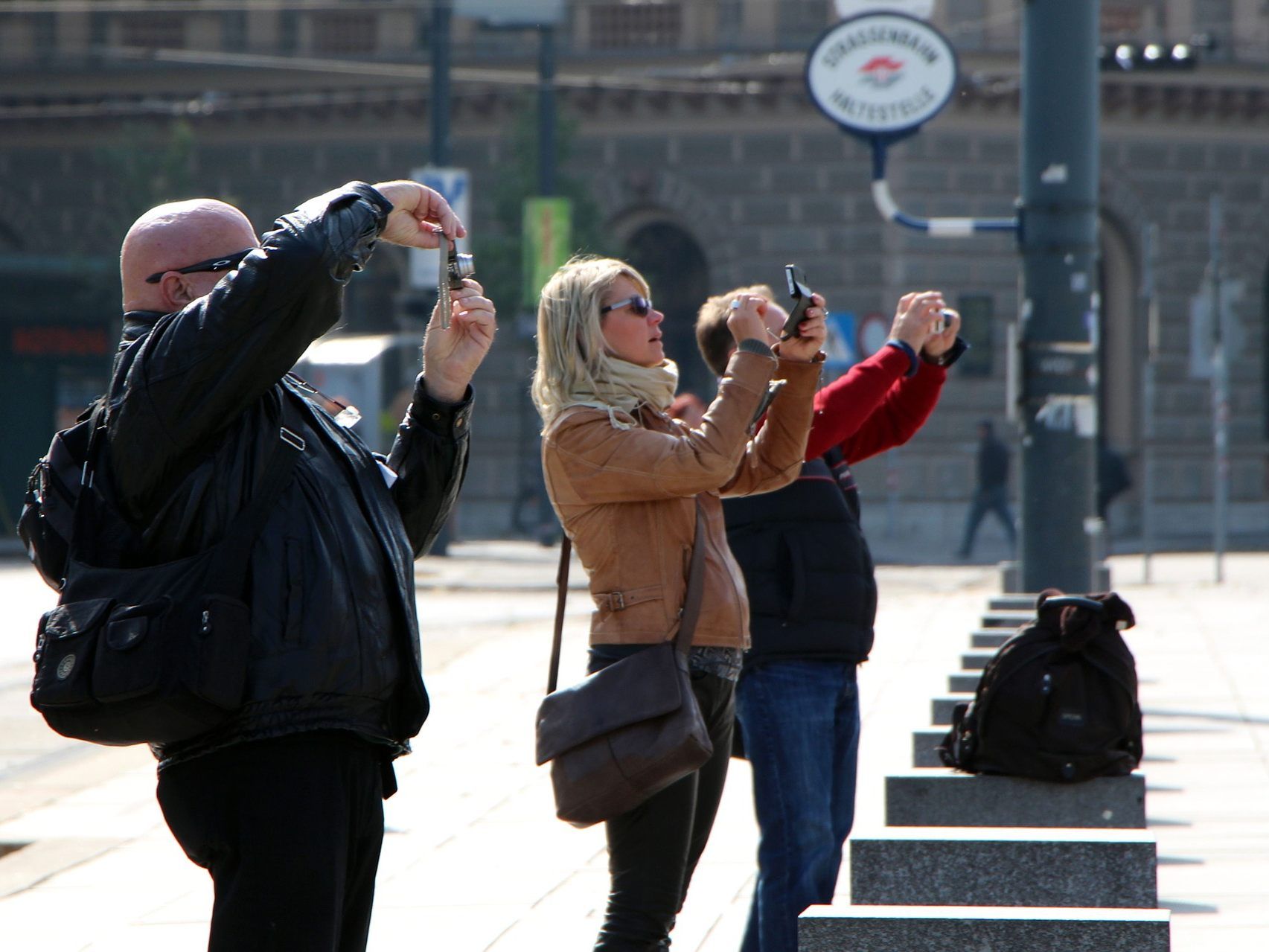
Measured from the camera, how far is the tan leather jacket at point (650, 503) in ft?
11.4

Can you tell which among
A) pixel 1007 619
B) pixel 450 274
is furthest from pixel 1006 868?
pixel 1007 619

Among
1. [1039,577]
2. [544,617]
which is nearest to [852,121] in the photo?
[1039,577]

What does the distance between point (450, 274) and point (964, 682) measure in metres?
3.82

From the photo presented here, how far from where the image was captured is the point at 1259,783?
22.5 feet

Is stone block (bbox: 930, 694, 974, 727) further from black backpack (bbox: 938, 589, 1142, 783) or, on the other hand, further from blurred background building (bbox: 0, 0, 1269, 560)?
blurred background building (bbox: 0, 0, 1269, 560)

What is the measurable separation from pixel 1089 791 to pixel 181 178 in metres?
23.8

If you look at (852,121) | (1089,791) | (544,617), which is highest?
(852,121)

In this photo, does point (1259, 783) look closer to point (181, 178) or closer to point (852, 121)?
point (852, 121)

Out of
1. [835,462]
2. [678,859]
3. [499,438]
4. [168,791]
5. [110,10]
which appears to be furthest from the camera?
[110,10]

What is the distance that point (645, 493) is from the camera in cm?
352

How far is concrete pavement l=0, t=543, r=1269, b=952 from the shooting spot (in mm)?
5113

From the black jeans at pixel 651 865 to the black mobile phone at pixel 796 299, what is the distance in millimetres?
730

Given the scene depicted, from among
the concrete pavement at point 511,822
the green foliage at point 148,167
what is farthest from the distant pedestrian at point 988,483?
the green foliage at point 148,167

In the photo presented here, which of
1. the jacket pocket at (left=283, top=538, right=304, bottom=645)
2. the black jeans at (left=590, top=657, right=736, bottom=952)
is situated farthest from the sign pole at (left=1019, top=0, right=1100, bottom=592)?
the jacket pocket at (left=283, top=538, right=304, bottom=645)
